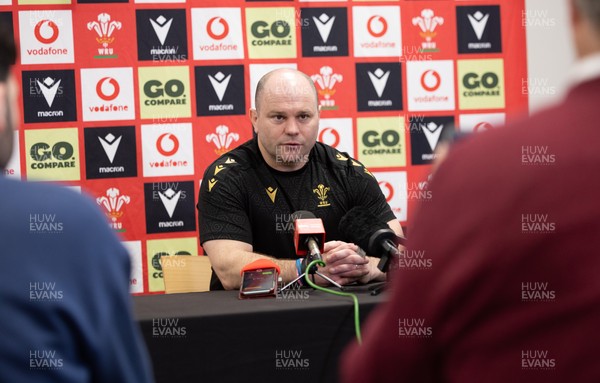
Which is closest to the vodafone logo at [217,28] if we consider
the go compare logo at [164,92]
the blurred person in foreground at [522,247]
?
the go compare logo at [164,92]

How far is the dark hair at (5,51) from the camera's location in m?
0.91

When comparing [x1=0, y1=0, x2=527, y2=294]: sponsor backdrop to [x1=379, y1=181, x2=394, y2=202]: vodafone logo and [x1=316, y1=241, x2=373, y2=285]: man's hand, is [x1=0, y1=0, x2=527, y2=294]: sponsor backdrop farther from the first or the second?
[x1=316, y1=241, x2=373, y2=285]: man's hand

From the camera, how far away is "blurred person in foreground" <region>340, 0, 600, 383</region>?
2.19ft

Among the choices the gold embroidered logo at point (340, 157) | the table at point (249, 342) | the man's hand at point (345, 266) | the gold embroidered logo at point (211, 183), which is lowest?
the table at point (249, 342)

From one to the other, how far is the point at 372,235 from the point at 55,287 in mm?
1163

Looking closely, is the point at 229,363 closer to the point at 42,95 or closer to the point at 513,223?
the point at 513,223

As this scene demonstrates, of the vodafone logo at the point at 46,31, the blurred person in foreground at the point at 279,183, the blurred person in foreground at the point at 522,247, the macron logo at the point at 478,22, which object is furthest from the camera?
the macron logo at the point at 478,22

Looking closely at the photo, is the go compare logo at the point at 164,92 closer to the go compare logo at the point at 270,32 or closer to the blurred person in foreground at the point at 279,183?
the go compare logo at the point at 270,32

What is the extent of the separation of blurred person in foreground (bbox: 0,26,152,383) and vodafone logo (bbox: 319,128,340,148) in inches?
118

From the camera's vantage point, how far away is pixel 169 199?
3.72 m

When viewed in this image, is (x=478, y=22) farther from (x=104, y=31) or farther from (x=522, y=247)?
(x=522, y=247)

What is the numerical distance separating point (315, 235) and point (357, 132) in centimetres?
194

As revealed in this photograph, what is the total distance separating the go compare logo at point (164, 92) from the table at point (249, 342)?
2185 mm

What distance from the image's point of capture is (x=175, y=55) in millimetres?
3738
